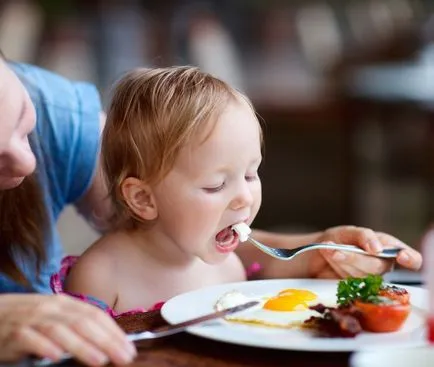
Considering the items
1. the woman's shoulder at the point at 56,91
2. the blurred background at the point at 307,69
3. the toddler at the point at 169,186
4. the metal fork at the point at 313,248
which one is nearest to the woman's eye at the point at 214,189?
the toddler at the point at 169,186

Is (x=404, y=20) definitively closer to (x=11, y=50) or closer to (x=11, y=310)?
(x=11, y=50)

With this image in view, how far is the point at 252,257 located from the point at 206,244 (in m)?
0.29

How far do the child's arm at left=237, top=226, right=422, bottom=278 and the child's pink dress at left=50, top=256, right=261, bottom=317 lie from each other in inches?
0.9

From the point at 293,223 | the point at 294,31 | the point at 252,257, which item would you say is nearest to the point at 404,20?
the point at 294,31

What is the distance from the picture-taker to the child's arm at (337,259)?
1.24 m

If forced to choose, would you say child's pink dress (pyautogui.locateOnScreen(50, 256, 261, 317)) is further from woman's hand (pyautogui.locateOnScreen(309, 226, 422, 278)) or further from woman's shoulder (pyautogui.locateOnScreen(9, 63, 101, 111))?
woman's shoulder (pyautogui.locateOnScreen(9, 63, 101, 111))

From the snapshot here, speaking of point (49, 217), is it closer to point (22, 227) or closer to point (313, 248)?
point (22, 227)

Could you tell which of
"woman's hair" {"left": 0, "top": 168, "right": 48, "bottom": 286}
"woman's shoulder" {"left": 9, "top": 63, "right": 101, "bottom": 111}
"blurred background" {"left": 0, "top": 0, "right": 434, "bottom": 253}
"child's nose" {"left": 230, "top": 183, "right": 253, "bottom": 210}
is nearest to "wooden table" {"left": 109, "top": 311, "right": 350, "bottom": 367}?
"child's nose" {"left": 230, "top": 183, "right": 253, "bottom": 210}

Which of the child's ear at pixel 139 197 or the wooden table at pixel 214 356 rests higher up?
the child's ear at pixel 139 197

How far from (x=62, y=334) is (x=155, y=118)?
0.40 meters

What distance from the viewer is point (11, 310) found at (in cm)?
89

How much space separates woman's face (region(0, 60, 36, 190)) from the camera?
1027 millimetres

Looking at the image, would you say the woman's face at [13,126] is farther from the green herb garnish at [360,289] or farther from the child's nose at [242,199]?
the green herb garnish at [360,289]

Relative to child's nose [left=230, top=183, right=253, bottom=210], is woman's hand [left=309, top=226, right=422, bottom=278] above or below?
below
